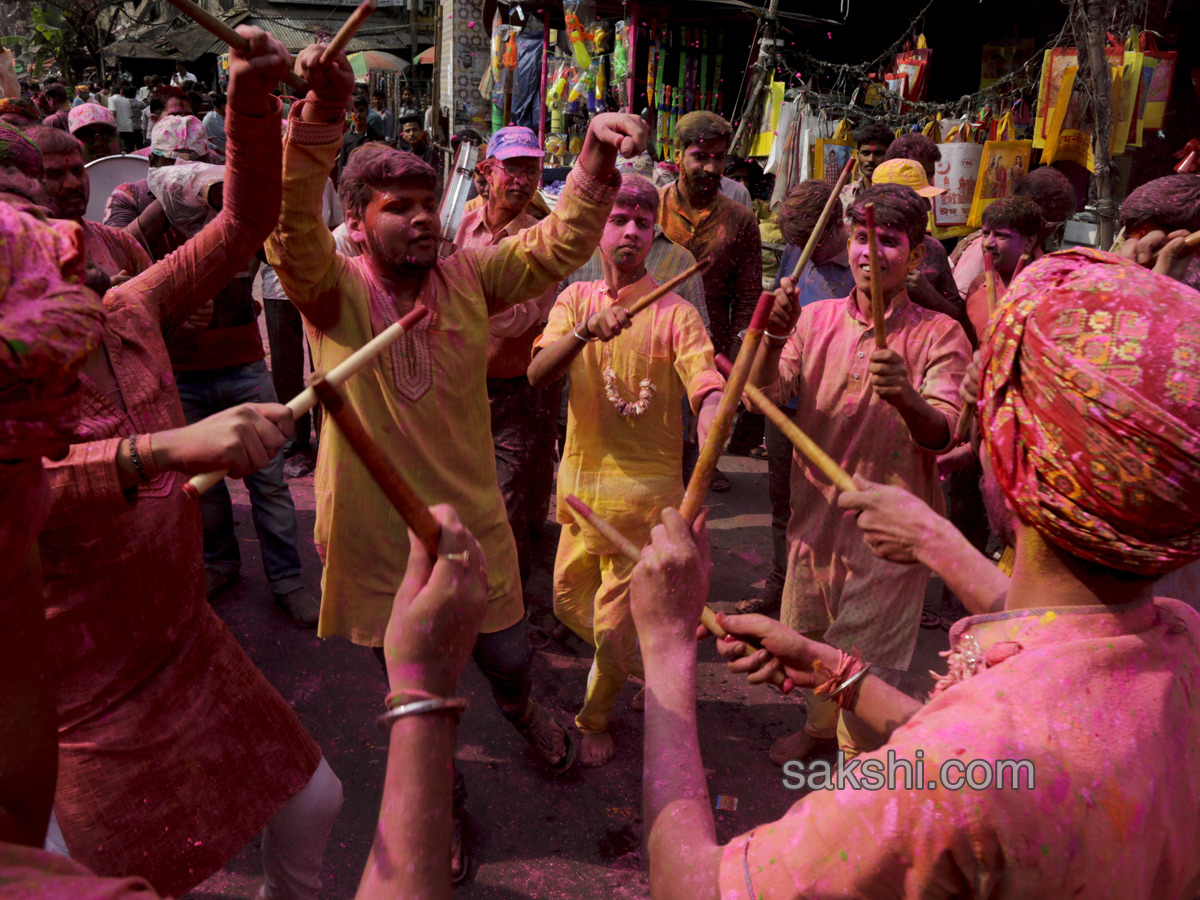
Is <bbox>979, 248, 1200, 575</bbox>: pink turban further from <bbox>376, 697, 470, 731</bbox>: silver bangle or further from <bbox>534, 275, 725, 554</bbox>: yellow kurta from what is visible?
<bbox>534, 275, 725, 554</bbox>: yellow kurta

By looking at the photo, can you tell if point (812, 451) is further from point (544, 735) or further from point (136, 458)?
point (544, 735)

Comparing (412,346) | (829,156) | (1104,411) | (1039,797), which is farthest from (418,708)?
(829,156)

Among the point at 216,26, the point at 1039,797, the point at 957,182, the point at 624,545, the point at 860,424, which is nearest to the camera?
the point at 1039,797

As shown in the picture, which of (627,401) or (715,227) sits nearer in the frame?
(627,401)

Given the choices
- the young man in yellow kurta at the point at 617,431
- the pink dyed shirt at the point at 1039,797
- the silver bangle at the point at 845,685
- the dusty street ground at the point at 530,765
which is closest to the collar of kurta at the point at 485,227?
the young man in yellow kurta at the point at 617,431

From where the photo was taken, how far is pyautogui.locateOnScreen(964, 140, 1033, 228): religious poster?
6348mm

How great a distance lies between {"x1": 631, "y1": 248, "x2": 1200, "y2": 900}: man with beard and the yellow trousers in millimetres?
1977

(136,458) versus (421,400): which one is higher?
(136,458)

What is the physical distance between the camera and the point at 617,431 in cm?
350

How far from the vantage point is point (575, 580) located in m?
3.59

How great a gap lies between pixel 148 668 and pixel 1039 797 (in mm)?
1808

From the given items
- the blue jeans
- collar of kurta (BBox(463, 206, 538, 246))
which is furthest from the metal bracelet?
collar of kurta (BBox(463, 206, 538, 246))

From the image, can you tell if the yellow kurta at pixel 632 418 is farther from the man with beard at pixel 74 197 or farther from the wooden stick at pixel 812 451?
the man with beard at pixel 74 197

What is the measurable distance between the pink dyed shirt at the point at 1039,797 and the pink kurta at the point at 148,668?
1.36 metres
